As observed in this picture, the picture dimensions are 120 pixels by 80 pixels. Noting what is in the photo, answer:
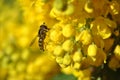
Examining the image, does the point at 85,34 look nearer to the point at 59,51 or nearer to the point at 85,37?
the point at 85,37

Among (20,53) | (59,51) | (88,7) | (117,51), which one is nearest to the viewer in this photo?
(88,7)

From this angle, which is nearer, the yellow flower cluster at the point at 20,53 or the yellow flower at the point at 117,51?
the yellow flower at the point at 117,51

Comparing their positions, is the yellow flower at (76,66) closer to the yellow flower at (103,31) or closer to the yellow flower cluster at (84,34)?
the yellow flower cluster at (84,34)

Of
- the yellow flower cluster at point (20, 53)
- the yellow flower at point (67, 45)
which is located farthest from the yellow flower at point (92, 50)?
the yellow flower cluster at point (20, 53)

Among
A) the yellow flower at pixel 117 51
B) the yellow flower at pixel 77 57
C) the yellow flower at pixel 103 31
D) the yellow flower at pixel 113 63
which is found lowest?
the yellow flower at pixel 77 57

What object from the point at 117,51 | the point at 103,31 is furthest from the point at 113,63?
the point at 103,31

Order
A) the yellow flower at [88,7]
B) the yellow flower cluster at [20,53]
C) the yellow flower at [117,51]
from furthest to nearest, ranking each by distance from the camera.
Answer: the yellow flower cluster at [20,53]
the yellow flower at [117,51]
the yellow flower at [88,7]

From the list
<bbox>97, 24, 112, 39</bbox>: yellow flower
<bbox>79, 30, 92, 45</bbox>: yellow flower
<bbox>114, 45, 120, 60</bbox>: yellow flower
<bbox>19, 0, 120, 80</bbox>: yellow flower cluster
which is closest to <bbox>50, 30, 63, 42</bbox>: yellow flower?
<bbox>19, 0, 120, 80</bbox>: yellow flower cluster

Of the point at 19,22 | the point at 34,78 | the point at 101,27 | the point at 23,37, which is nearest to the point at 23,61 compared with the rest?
the point at 34,78

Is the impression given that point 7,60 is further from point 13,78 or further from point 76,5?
point 76,5
